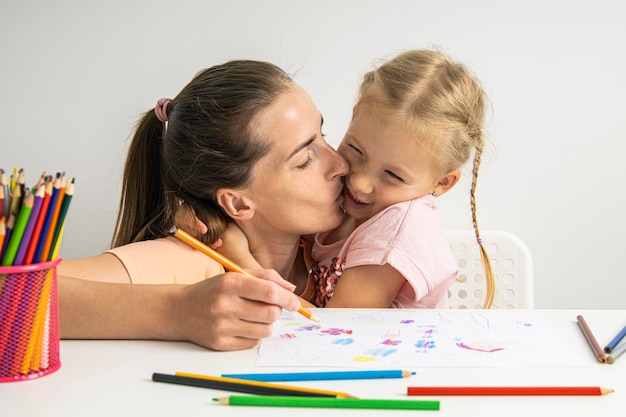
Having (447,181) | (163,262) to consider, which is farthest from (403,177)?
(163,262)

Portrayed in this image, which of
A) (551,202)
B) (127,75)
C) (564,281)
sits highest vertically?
(127,75)

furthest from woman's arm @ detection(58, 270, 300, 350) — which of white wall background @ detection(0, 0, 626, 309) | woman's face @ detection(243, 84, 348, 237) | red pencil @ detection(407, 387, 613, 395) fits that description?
white wall background @ detection(0, 0, 626, 309)

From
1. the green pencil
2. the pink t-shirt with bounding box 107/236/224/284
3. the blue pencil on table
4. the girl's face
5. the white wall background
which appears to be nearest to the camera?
the green pencil

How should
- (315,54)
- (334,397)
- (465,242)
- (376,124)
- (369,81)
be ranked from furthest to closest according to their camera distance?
(315,54)
(465,242)
(369,81)
(376,124)
(334,397)

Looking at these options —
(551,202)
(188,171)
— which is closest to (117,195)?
(188,171)

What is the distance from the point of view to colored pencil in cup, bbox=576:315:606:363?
908mm

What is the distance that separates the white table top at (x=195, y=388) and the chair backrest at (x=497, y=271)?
68 centimetres

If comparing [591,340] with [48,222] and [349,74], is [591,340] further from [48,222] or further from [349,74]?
[349,74]

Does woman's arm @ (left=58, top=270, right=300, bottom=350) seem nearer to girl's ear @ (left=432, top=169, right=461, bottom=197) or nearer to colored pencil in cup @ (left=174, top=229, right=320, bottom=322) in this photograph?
colored pencil in cup @ (left=174, top=229, right=320, bottom=322)

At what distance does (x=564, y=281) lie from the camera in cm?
220

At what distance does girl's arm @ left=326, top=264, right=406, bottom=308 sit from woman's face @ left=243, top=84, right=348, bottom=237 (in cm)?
15

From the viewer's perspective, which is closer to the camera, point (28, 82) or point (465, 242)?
point (465, 242)

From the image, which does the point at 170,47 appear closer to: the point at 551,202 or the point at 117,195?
the point at 117,195

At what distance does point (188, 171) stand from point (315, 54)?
80 centimetres
